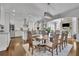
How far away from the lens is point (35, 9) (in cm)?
227

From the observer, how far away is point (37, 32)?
228 cm

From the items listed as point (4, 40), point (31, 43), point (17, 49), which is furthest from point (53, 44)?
point (4, 40)

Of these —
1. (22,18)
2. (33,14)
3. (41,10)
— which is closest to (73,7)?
(41,10)

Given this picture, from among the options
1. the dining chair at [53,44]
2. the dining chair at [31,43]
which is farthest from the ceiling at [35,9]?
Answer: the dining chair at [53,44]

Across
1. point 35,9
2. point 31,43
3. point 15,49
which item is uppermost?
point 35,9

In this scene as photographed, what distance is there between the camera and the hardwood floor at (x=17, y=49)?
7.43 feet

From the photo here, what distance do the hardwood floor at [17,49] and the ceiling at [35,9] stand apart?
1.51 feet

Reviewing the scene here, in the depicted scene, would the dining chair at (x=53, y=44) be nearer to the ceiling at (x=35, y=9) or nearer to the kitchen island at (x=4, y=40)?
the ceiling at (x=35, y=9)

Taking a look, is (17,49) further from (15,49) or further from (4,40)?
(4,40)

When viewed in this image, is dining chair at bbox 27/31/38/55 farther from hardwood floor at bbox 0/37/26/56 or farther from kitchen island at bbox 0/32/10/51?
kitchen island at bbox 0/32/10/51

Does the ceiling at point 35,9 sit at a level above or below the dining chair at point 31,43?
above

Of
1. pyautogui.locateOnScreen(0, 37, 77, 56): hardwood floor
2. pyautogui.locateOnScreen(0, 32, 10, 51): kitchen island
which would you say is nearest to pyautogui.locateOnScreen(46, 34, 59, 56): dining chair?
pyautogui.locateOnScreen(0, 37, 77, 56): hardwood floor

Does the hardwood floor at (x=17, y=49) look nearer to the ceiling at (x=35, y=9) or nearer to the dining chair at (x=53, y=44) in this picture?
the dining chair at (x=53, y=44)

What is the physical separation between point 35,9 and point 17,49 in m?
0.82
